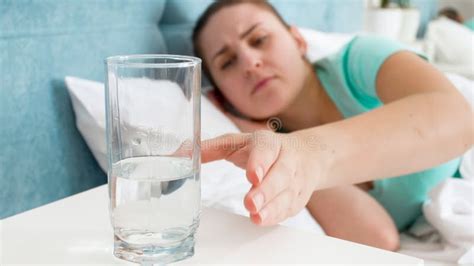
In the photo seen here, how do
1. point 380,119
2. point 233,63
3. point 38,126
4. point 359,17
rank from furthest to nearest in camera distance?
point 359,17
point 233,63
point 38,126
point 380,119

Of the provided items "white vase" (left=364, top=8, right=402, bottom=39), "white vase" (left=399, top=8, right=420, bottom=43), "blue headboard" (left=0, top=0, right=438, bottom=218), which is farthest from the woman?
"white vase" (left=399, top=8, right=420, bottom=43)

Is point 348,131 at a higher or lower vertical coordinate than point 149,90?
lower

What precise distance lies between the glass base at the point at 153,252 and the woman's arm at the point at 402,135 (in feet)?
0.61

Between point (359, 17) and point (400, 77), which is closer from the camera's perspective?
point (400, 77)

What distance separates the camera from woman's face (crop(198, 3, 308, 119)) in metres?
1.23

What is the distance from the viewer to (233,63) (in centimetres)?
127

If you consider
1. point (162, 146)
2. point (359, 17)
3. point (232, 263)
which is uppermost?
point (162, 146)

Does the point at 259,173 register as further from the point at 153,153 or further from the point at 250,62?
the point at 250,62

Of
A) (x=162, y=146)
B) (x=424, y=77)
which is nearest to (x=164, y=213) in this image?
(x=162, y=146)

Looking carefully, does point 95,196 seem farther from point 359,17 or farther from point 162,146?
point 359,17

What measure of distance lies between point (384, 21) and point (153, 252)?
2253 millimetres

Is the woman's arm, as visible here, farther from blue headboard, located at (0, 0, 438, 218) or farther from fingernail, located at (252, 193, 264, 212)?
blue headboard, located at (0, 0, 438, 218)

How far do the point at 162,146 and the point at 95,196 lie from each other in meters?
0.24

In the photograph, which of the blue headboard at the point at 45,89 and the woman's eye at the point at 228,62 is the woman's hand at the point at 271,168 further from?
the woman's eye at the point at 228,62
